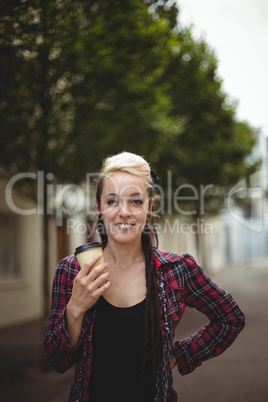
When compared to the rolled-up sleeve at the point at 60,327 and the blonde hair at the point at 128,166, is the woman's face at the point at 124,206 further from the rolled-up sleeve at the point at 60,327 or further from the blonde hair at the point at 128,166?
the rolled-up sleeve at the point at 60,327

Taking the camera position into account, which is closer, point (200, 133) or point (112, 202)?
point (112, 202)

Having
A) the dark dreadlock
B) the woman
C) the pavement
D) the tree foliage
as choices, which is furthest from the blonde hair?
the pavement

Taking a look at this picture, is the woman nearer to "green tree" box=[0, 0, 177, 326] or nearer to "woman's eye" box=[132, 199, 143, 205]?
"woman's eye" box=[132, 199, 143, 205]

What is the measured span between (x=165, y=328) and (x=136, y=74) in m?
5.03

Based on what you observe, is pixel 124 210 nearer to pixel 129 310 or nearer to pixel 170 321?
pixel 129 310

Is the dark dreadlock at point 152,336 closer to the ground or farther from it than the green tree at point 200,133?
closer to the ground

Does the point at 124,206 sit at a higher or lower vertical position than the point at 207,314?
higher

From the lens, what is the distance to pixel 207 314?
6.66 ft

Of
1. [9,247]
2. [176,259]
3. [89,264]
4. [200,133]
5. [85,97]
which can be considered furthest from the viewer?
[200,133]

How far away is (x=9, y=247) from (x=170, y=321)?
994 cm

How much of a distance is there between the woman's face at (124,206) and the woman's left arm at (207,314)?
0.32 metres

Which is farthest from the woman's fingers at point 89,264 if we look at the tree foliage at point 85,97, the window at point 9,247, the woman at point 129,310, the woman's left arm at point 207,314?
the window at point 9,247

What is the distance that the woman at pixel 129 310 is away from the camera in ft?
5.64

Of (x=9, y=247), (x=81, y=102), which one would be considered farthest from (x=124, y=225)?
(x=9, y=247)
